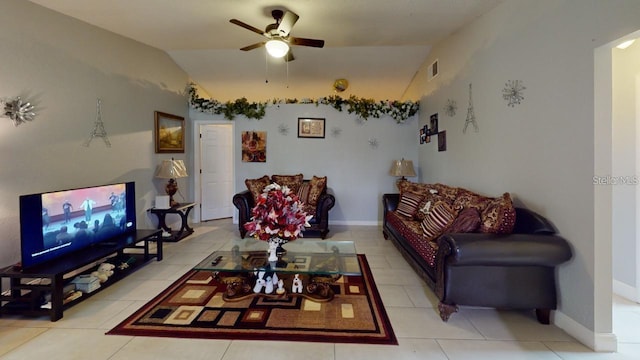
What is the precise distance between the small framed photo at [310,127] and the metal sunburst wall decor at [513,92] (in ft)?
10.7

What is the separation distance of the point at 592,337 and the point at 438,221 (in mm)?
1304

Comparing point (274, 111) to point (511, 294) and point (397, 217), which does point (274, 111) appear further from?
point (511, 294)

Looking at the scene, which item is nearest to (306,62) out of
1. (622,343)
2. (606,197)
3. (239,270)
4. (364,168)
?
(364,168)

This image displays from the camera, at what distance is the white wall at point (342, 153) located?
5.56 m

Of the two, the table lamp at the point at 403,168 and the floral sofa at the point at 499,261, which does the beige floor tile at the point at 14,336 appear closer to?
the floral sofa at the point at 499,261

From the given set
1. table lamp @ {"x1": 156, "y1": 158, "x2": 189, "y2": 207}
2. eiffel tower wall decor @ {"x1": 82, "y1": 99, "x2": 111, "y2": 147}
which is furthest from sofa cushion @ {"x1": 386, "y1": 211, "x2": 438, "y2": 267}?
eiffel tower wall decor @ {"x1": 82, "y1": 99, "x2": 111, "y2": 147}

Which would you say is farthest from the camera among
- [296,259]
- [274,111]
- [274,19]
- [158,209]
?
[274,111]

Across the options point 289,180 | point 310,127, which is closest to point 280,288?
point 289,180

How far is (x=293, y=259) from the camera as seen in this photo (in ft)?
8.96

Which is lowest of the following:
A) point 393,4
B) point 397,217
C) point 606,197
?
point 397,217

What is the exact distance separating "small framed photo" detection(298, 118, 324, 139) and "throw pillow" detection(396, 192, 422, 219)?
2.14m

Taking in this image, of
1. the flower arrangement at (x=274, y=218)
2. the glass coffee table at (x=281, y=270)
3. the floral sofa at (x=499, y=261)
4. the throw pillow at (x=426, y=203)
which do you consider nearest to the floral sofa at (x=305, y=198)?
the throw pillow at (x=426, y=203)

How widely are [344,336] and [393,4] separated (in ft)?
10.6

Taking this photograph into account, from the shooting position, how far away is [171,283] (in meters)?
2.93
